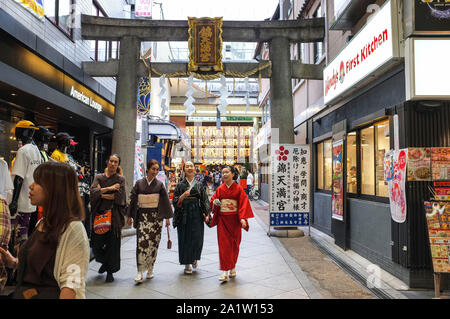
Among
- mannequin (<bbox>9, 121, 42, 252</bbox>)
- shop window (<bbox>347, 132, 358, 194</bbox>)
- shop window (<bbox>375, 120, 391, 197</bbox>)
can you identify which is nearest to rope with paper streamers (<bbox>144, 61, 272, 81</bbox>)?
shop window (<bbox>347, 132, 358, 194</bbox>)

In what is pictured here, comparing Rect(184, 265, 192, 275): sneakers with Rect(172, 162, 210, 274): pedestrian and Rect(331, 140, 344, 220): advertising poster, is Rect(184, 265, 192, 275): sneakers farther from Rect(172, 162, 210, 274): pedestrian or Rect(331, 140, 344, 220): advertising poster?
Rect(331, 140, 344, 220): advertising poster

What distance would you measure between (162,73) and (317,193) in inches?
252

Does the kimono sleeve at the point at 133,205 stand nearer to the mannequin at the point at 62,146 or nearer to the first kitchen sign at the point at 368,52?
the mannequin at the point at 62,146

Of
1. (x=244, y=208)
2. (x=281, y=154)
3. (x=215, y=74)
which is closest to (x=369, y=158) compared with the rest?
(x=281, y=154)

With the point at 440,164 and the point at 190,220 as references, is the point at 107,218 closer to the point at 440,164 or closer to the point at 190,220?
the point at 190,220

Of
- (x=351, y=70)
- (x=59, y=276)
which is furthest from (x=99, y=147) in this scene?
(x=59, y=276)

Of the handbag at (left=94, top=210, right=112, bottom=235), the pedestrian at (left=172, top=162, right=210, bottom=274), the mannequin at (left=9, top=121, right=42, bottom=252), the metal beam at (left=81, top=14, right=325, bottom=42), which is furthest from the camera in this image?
the metal beam at (left=81, top=14, right=325, bottom=42)

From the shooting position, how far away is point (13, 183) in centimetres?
522

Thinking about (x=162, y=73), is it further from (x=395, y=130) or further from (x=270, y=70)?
(x=395, y=130)

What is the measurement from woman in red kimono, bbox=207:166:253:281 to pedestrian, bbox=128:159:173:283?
3.04ft

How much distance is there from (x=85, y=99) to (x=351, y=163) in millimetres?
8368

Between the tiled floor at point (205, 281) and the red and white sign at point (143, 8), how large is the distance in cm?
1227

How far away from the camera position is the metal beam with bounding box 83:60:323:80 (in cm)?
1104

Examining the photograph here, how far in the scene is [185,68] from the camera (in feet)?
36.2
